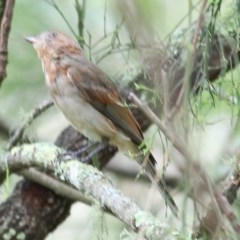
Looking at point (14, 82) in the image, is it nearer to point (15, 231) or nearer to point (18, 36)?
point (18, 36)

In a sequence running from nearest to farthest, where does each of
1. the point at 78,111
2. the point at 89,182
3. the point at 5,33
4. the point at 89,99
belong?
the point at 89,182
the point at 5,33
the point at 78,111
the point at 89,99

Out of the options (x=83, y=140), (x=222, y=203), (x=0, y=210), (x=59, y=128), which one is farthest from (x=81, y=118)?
(x=222, y=203)

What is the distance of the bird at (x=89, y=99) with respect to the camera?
4.03m

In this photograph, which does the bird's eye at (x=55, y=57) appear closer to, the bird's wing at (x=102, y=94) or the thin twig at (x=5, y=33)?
the bird's wing at (x=102, y=94)

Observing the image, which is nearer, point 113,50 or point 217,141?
point 113,50

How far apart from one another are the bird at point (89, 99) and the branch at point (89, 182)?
44cm

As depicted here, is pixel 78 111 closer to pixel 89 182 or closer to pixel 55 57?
pixel 55 57

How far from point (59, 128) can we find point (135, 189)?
765 millimetres

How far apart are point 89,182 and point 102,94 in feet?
3.51

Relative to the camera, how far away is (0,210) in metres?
4.16

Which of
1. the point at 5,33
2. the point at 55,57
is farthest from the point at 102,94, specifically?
the point at 5,33

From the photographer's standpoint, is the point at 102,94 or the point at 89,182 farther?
the point at 102,94

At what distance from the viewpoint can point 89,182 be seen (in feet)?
10.2

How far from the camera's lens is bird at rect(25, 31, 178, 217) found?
4.03 metres
